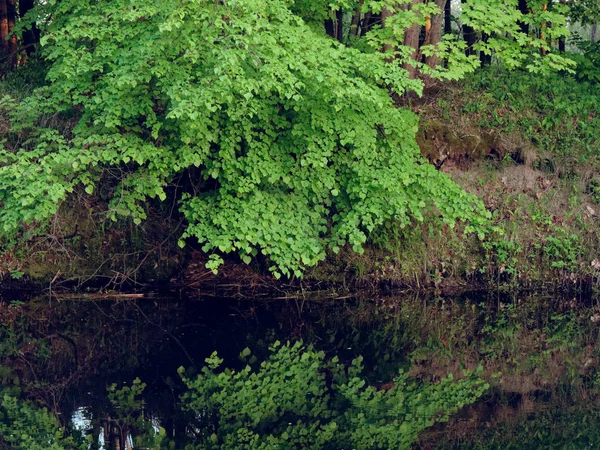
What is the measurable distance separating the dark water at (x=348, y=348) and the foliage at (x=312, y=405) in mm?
221

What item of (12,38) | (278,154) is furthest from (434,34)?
(12,38)

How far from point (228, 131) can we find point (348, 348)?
330 centimetres

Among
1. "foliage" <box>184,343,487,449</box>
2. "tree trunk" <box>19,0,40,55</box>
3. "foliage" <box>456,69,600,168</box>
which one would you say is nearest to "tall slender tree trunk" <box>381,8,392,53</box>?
"foliage" <box>456,69,600,168</box>

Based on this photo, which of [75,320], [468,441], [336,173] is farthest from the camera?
[336,173]

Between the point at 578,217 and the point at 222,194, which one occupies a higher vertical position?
the point at 222,194

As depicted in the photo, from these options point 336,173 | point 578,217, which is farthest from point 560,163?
point 336,173

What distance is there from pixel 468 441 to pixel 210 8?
19.8 feet

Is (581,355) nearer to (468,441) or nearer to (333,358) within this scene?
(333,358)

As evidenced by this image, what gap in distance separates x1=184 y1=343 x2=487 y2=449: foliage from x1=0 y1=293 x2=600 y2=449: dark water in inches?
8.7

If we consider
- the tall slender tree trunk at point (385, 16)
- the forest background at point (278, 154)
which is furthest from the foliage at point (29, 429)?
the tall slender tree trunk at point (385, 16)

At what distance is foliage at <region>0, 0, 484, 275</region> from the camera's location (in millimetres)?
11516

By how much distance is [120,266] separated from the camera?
546 inches

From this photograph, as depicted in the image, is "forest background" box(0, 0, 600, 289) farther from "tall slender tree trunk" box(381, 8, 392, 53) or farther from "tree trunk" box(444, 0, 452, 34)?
"tree trunk" box(444, 0, 452, 34)

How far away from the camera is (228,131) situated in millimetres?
12625
